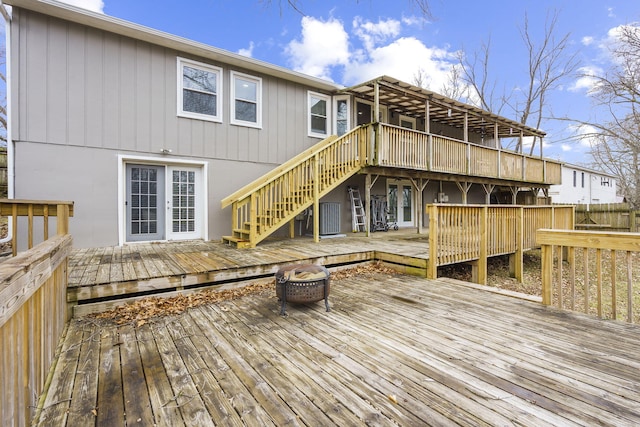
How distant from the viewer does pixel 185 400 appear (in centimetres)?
191

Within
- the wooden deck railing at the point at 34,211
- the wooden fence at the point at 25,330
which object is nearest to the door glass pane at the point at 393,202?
the wooden deck railing at the point at 34,211

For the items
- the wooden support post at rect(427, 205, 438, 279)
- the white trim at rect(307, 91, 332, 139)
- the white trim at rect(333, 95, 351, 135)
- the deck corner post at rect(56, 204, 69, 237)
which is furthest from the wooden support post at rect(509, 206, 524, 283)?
the deck corner post at rect(56, 204, 69, 237)

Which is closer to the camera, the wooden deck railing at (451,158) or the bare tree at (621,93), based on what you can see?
the wooden deck railing at (451,158)

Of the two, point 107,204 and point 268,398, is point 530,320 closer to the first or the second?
point 268,398

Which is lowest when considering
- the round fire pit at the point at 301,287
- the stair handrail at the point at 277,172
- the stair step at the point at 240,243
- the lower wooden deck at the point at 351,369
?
the lower wooden deck at the point at 351,369

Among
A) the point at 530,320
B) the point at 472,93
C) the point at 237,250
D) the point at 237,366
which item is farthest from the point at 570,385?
the point at 472,93

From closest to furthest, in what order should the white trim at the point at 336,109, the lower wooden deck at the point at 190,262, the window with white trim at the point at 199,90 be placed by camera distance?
the lower wooden deck at the point at 190,262 < the window with white trim at the point at 199,90 < the white trim at the point at 336,109

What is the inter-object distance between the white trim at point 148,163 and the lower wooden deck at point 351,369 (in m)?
3.90

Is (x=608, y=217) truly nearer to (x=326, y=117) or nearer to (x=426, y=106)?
(x=426, y=106)

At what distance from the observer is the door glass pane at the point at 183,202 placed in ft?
23.8

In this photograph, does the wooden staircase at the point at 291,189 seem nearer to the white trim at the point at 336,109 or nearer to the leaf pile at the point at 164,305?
the white trim at the point at 336,109

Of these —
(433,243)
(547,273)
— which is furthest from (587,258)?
(433,243)

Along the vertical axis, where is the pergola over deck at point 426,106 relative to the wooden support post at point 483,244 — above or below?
above

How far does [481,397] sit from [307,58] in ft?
40.9
